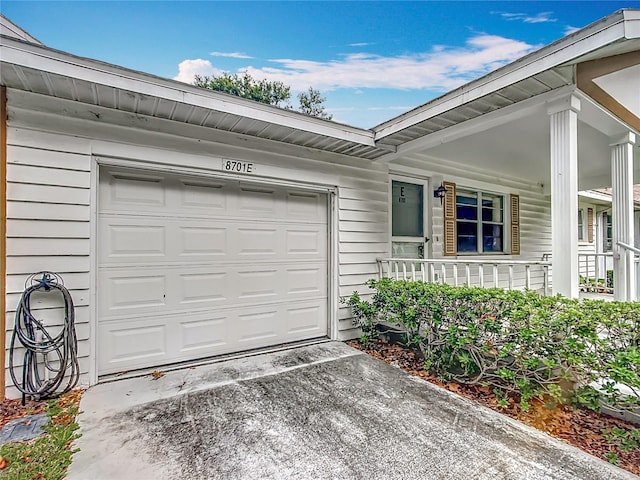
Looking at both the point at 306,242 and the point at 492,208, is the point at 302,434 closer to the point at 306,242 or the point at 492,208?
the point at 306,242

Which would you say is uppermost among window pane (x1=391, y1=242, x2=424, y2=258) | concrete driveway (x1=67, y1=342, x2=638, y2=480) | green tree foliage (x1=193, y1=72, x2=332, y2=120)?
green tree foliage (x1=193, y1=72, x2=332, y2=120)

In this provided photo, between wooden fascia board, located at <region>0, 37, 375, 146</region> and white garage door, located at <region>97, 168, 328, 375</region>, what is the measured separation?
3.07 ft

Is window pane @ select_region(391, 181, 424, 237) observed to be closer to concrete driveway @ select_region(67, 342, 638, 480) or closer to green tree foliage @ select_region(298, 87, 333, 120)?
concrete driveway @ select_region(67, 342, 638, 480)

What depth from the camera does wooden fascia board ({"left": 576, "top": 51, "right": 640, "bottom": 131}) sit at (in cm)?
280

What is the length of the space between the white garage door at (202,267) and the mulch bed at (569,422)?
2.02 m

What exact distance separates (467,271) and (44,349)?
426 centimetres

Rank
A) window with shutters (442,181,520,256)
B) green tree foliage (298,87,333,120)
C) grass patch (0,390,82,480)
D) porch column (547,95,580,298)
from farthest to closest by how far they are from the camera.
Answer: green tree foliage (298,87,333,120) < window with shutters (442,181,520,256) < porch column (547,95,580,298) < grass patch (0,390,82,480)

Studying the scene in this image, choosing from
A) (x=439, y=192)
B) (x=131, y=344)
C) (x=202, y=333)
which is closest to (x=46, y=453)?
(x=131, y=344)

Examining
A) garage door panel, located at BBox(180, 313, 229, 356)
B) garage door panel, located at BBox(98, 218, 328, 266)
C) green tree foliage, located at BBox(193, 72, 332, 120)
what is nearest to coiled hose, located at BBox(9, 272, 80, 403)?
garage door panel, located at BBox(98, 218, 328, 266)

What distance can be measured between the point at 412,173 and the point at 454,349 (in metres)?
3.14

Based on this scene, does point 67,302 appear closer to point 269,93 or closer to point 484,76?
point 484,76

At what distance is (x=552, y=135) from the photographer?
2965 mm

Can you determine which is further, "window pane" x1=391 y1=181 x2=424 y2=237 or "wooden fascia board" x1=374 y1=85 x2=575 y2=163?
"window pane" x1=391 y1=181 x2=424 y2=237

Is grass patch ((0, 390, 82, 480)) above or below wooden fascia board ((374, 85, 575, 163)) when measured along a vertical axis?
below
